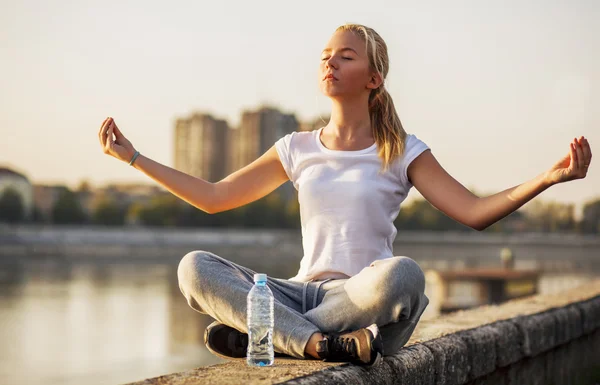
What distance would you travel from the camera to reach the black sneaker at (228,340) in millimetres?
2418

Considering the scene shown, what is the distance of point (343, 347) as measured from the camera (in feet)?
7.19

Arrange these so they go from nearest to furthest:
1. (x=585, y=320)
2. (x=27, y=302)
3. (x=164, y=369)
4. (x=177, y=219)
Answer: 1. (x=585, y=320)
2. (x=164, y=369)
3. (x=27, y=302)
4. (x=177, y=219)

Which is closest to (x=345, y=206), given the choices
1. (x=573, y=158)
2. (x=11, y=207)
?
(x=573, y=158)

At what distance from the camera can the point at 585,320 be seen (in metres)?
4.36

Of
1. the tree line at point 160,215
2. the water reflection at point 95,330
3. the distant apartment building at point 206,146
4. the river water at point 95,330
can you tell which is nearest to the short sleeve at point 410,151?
the river water at point 95,330

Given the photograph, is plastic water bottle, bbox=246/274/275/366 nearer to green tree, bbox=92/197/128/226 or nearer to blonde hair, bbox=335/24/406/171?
blonde hair, bbox=335/24/406/171

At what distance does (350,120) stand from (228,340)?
28.8 inches

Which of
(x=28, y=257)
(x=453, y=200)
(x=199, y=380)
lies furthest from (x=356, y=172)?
(x=28, y=257)

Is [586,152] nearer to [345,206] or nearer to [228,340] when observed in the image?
[345,206]

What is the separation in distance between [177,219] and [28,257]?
1935 cm

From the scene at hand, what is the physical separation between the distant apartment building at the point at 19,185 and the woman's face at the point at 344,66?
3085 inches

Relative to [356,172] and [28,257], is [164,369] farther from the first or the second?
[28,257]

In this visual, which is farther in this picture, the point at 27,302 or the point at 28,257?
the point at 28,257

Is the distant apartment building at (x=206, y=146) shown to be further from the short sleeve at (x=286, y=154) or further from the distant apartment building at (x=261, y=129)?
the short sleeve at (x=286, y=154)
